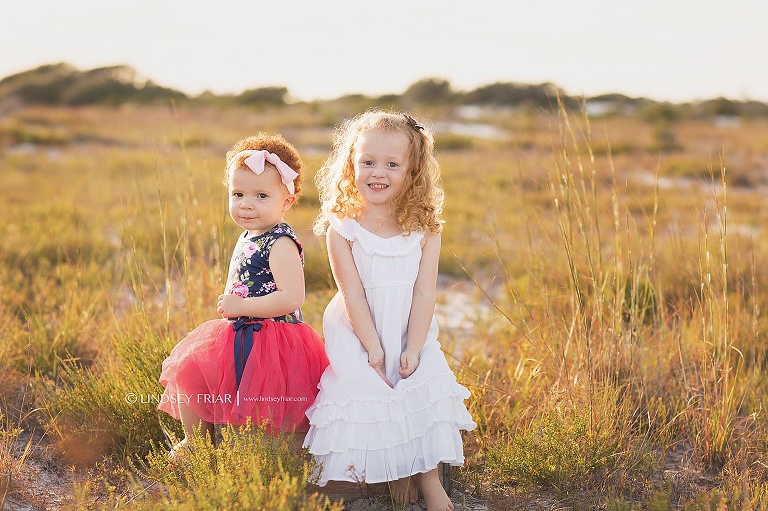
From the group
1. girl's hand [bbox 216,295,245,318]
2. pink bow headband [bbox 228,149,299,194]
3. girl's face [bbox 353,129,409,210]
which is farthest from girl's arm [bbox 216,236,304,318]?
girl's face [bbox 353,129,409,210]

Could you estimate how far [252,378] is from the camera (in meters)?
2.58

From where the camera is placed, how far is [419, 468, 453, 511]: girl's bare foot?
2.57 m

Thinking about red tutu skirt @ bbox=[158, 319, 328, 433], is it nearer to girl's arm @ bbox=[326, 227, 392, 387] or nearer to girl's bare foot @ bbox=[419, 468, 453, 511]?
girl's arm @ bbox=[326, 227, 392, 387]

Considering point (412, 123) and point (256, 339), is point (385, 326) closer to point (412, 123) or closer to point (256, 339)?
point (256, 339)

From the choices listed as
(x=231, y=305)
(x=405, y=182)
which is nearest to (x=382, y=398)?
(x=231, y=305)

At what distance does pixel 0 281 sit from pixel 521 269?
3652mm

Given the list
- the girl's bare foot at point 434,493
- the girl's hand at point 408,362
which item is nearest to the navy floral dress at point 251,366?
the girl's hand at point 408,362

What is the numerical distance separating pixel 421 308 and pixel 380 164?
20.7 inches

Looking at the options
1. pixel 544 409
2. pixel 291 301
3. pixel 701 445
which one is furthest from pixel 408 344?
pixel 701 445

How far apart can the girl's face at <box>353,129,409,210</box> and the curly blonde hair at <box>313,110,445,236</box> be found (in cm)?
3

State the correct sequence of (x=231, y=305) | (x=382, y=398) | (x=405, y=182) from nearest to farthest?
(x=382, y=398) → (x=231, y=305) → (x=405, y=182)

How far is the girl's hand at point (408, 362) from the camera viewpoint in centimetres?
262

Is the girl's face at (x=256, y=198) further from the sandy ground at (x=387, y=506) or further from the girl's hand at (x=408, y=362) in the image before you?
the sandy ground at (x=387, y=506)

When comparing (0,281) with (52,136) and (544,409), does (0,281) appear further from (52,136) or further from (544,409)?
(52,136)
